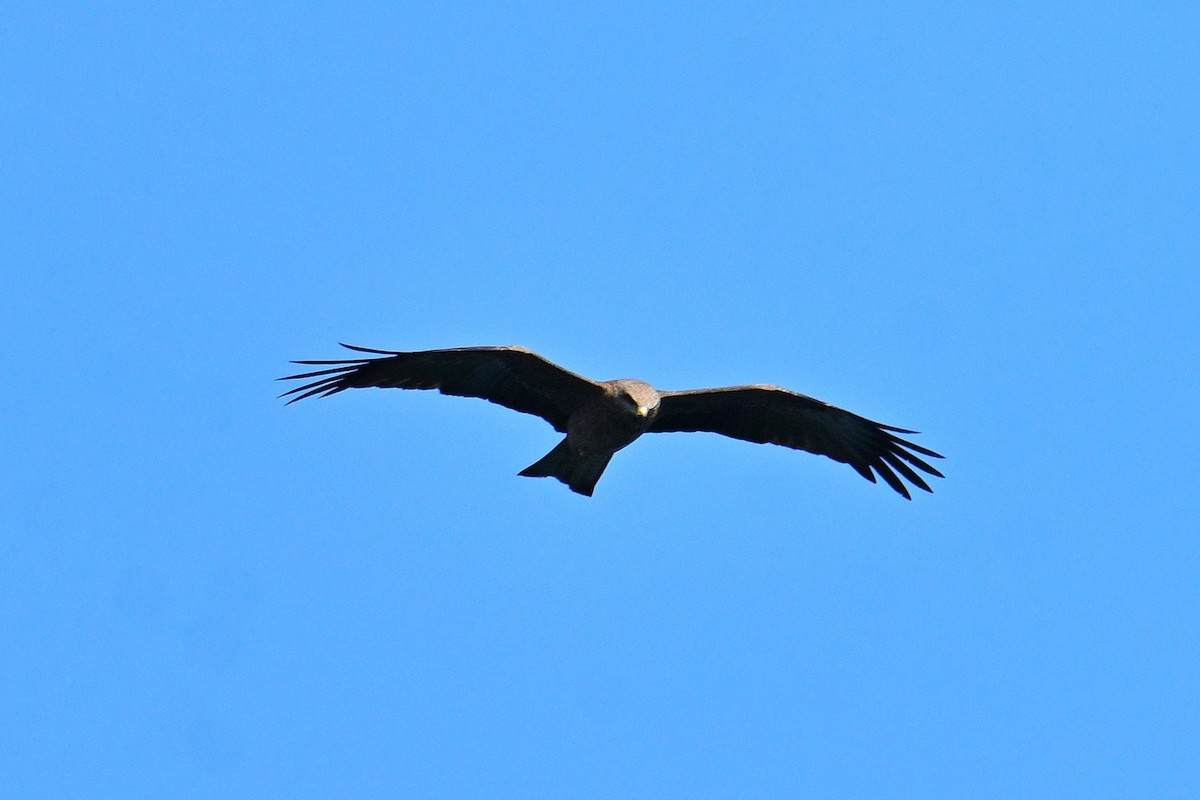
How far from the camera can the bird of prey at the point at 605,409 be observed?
Answer: 12336 millimetres

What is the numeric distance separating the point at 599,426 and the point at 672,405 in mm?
1120

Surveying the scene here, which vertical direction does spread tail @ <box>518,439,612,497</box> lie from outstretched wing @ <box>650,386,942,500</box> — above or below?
below

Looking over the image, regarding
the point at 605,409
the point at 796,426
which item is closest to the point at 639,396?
the point at 605,409

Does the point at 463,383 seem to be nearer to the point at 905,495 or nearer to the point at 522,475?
the point at 522,475

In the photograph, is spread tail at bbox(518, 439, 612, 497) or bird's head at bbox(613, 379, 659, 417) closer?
bird's head at bbox(613, 379, 659, 417)

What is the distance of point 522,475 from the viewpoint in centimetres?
1297

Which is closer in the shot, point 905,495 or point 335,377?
point 335,377

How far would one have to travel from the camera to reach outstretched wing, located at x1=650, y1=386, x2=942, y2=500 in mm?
13281

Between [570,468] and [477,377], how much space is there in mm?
1230

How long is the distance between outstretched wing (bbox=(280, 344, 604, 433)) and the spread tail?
1.20 ft

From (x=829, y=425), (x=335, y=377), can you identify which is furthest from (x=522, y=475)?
(x=829, y=425)

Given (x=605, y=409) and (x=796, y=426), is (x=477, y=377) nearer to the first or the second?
(x=605, y=409)

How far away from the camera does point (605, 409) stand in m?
12.3

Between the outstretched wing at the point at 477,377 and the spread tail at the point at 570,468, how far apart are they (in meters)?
0.37
